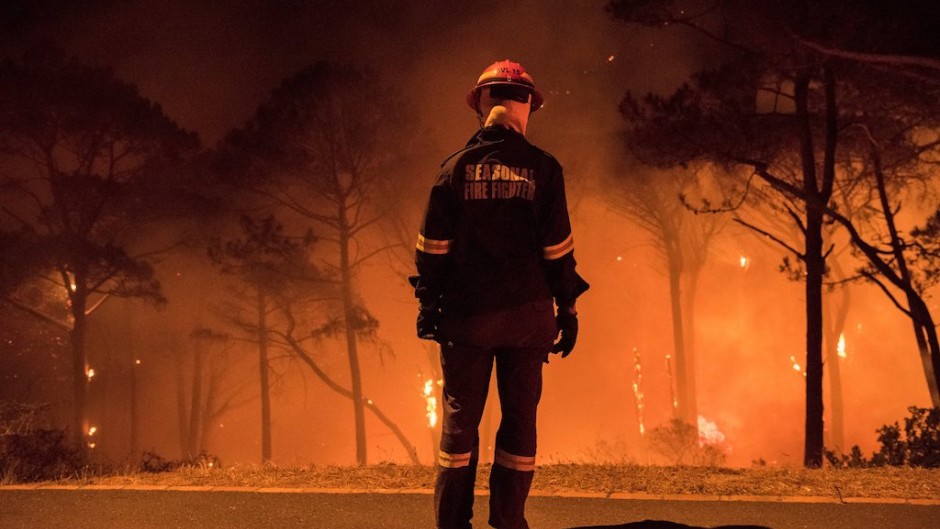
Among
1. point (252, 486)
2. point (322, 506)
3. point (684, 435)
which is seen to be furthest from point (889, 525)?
point (684, 435)

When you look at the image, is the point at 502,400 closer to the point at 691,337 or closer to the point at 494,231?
the point at 494,231

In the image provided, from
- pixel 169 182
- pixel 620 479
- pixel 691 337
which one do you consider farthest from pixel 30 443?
pixel 691 337

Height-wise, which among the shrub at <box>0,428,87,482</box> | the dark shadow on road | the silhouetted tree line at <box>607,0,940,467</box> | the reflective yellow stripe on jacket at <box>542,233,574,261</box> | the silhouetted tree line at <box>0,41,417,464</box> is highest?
the silhouetted tree line at <box>0,41,417,464</box>

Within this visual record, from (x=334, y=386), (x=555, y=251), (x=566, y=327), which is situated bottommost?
(x=334, y=386)

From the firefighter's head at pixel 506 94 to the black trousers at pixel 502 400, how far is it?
69cm

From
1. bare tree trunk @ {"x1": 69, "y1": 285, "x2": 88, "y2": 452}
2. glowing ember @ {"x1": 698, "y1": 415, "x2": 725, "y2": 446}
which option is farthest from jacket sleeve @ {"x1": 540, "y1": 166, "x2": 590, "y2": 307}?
glowing ember @ {"x1": 698, "y1": 415, "x2": 725, "y2": 446}

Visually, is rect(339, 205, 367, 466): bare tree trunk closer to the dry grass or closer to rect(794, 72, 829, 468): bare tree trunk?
rect(794, 72, 829, 468): bare tree trunk

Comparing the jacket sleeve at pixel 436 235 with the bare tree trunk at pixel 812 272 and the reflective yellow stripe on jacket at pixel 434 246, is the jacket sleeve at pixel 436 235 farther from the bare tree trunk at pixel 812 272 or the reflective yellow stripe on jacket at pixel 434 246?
the bare tree trunk at pixel 812 272

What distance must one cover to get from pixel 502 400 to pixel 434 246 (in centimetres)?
66

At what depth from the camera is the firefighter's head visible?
10.3 feet

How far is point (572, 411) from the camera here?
33.7 m

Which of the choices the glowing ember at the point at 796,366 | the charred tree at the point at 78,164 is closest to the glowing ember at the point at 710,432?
the glowing ember at the point at 796,366

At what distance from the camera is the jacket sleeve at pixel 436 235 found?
3020mm

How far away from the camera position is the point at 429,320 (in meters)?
3.10
